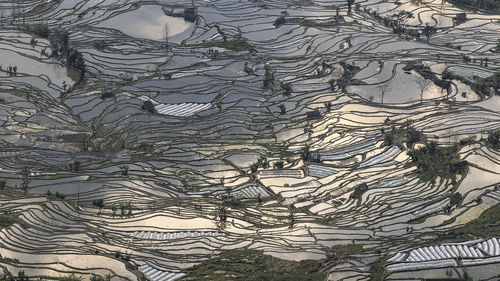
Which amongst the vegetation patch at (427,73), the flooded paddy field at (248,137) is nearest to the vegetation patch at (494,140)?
the flooded paddy field at (248,137)

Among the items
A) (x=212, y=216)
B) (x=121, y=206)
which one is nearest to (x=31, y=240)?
(x=121, y=206)

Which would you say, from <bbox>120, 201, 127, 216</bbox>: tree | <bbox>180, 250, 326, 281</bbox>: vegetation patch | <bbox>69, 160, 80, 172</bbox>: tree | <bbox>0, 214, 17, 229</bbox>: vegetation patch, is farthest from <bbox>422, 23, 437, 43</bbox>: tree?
A: <bbox>0, 214, 17, 229</bbox>: vegetation patch

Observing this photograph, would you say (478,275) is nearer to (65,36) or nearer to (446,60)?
(446,60)

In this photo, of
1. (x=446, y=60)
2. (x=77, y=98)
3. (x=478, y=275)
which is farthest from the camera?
(x=446, y=60)

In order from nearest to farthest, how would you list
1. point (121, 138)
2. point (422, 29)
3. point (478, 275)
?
point (478, 275) → point (121, 138) → point (422, 29)

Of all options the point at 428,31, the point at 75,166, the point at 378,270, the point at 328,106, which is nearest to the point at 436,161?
the point at 328,106

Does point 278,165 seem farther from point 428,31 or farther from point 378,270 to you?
point 428,31

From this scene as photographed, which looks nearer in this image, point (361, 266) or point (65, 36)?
point (361, 266)
